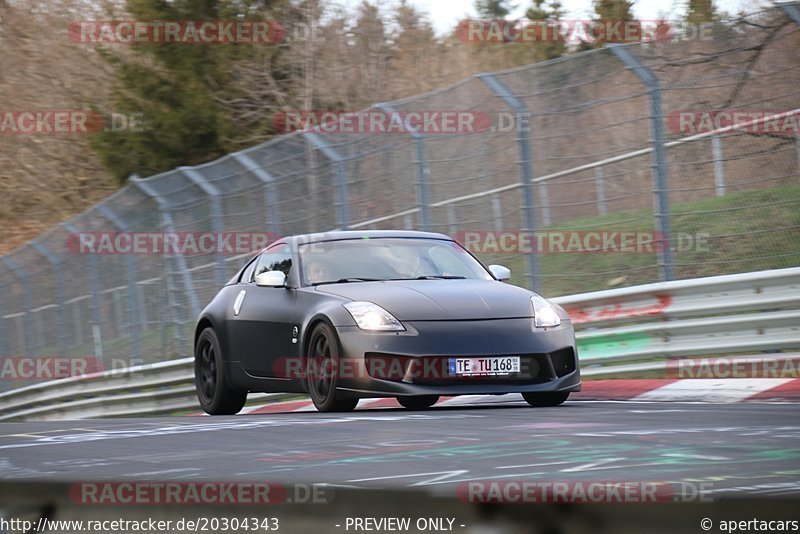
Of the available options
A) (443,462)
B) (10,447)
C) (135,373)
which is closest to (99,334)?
(135,373)

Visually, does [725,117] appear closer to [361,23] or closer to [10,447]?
[10,447]

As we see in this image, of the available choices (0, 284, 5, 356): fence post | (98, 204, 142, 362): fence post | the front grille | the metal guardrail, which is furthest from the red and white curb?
(0, 284, 5, 356): fence post

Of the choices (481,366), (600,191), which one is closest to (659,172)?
(600,191)

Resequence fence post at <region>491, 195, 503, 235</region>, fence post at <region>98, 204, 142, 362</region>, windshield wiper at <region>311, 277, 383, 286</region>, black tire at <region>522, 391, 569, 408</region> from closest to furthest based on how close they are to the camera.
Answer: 1. black tire at <region>522, 391, 569, 408</region>
2. windshield wiper at <region>311, 277, 383, 286</region>
3. fence post at <region>491, 195, 503, 235</region>
4. fence post at <region>98, 204, 142, 362</region>

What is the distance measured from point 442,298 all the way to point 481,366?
56 cm

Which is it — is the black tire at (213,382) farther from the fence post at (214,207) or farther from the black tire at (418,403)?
the fence post at (214,207)

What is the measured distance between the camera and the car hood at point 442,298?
8.52 m

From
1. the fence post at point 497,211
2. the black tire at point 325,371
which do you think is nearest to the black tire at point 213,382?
the black tire at point 325,371

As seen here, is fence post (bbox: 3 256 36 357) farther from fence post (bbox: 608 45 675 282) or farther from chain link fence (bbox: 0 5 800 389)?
fence post (bbox: 608 45 675 282)

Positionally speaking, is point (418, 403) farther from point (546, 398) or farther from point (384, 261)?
point (546, 398)

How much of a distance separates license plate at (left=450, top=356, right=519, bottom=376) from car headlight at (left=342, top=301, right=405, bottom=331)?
41cm

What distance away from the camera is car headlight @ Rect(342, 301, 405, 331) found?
27.7 feet

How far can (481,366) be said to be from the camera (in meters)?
8.38

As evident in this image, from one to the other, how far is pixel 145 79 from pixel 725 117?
25140 millimetres
